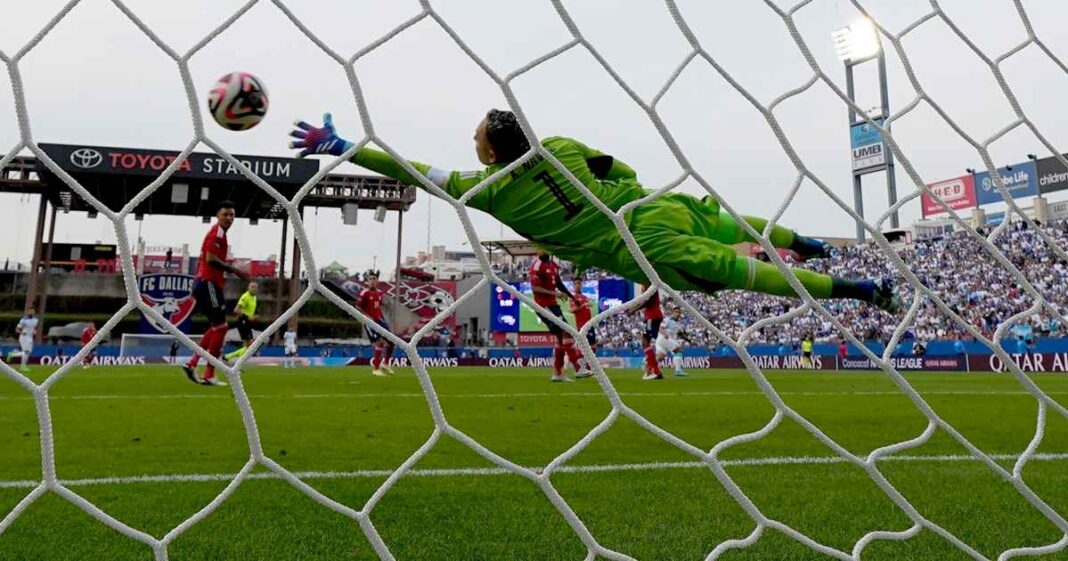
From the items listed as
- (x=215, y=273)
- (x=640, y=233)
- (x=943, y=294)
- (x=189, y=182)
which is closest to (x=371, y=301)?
(x=215, y=273)

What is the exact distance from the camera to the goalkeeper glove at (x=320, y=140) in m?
2.39

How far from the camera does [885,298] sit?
145 inches

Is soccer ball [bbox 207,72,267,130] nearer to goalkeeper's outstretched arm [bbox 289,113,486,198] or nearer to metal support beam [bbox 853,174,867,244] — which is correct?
goalkeeper's outstretched arm [bbox 289,113,486,198]

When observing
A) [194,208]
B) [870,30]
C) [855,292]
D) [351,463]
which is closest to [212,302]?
[351,463]

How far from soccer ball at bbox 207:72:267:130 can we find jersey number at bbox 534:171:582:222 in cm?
111

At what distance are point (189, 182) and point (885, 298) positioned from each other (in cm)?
1136

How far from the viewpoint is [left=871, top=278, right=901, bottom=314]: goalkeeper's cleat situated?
3.68 metres

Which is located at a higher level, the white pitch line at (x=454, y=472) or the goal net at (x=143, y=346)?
the goal net at (x=143, y=346)

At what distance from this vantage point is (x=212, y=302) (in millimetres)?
5941

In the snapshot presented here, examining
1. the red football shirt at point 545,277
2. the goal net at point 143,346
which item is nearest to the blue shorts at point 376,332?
the red football shirt at point 545,277

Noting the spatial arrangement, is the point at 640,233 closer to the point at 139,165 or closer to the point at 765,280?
the point at 765,280

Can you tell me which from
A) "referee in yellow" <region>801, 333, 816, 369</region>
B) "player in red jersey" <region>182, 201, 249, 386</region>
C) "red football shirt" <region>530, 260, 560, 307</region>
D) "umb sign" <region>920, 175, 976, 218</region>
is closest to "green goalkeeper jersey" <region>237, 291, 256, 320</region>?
"player in red jersey" <region>182, 201, 249, 386</region>

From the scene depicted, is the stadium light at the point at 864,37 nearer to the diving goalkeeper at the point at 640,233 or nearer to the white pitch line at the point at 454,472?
the diving goalkeeper at the point at 640,233

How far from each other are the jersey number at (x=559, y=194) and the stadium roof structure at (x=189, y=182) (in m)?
1.62
